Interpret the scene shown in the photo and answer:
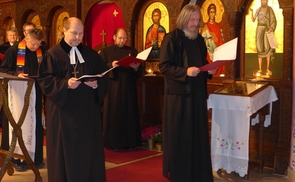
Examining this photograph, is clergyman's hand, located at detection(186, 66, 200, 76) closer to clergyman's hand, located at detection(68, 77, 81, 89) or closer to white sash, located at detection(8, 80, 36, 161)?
clergyman's hand, located at detection(68, 77, 81, 89)

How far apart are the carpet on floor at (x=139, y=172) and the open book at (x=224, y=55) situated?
164 centimetres

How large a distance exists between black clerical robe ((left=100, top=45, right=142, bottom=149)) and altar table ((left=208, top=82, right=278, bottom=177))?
1.96 meters

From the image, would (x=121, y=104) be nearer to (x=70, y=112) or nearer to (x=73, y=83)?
(x=70, y=112)

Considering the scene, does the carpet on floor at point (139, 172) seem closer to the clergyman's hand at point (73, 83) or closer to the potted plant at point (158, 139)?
the potted plant at point (158, 139)

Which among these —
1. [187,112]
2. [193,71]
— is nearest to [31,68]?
[187,112]

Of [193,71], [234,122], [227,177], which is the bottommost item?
[227,177]

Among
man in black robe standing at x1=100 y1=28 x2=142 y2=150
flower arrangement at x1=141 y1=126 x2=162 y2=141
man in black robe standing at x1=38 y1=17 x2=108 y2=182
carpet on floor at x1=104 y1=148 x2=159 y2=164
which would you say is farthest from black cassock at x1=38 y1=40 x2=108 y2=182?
flower arrangement at x1=141 y1=126 x2=162 y2=141

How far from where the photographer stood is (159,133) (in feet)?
22.8

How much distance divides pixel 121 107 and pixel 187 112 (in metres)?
A: 2.46

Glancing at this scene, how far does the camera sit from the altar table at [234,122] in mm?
4988

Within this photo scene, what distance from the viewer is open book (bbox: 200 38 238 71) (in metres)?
4.02

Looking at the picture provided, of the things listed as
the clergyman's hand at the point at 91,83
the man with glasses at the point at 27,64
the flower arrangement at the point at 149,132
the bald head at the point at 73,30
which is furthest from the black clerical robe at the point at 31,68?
the flower arrangement at the point at 149,132

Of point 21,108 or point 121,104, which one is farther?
point 121,104

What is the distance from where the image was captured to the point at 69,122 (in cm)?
408
